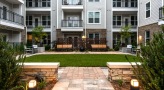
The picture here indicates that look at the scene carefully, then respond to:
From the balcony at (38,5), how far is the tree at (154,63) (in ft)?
92.5

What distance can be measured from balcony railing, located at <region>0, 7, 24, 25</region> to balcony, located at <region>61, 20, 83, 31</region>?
276 inches

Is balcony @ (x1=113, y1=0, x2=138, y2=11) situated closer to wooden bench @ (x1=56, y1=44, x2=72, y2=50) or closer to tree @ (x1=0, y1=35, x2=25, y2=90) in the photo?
wooden bench @ (x1=56, y1=44, x2=72, y2=50)

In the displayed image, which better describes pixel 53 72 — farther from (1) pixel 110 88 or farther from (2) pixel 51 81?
(1) pixel 110 88

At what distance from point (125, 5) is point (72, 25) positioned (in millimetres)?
8432

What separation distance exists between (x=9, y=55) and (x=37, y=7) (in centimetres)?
2775

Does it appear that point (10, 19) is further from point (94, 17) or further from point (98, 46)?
point (94, 17)

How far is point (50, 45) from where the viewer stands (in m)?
33.0

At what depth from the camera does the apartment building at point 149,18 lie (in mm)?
21281

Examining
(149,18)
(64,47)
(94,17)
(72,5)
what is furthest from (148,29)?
(72,5)

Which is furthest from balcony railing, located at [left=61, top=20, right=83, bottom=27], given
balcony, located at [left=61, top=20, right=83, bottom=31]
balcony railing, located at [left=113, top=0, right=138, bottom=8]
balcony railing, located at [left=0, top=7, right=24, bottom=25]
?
balcony railing, located at [left=0, top=7, right=24, bottom=25]

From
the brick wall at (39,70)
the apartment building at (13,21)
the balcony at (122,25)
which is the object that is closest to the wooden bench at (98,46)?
the balcony at (122,25)

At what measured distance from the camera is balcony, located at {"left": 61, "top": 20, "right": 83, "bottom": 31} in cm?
3139

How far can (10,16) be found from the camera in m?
23.0

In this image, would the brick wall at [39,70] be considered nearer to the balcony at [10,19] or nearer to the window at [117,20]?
the balcony at [10,19]
